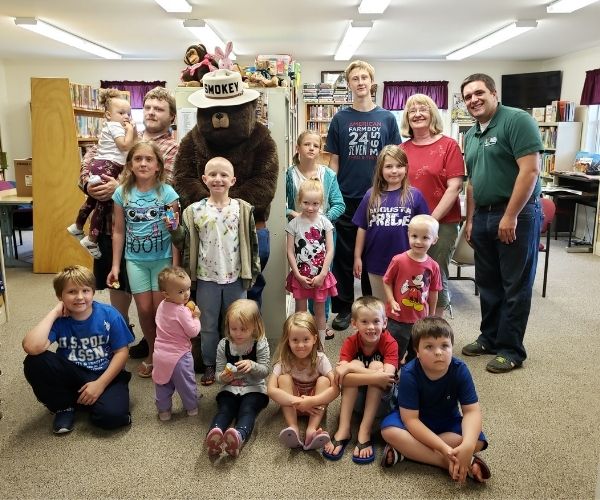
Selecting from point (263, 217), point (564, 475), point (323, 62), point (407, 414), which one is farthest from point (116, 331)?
point (323, 62)

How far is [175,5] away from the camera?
5.07 m

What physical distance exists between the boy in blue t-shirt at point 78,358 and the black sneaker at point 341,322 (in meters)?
1.45

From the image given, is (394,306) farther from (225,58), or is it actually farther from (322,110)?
(322,110)

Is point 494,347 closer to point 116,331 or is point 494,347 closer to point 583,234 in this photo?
point 116,331

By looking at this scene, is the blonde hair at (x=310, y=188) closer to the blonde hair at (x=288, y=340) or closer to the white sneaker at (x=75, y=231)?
the blonde hair at (x=288, y=340)

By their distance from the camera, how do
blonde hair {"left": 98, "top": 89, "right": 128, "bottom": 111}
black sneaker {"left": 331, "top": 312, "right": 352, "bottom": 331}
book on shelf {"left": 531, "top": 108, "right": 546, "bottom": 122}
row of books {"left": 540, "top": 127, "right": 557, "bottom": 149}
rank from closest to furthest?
blonde hair {"left": 98, "top": 89, "right": 128, "bottom": 111} < black sneaker {"left": 331, "top": 312, "right": 352, "bottom": 331} < row of books {"left": 540, "top": 127, "right": 557, "bottom": 149} < book on shelf {"left": 531, "top": 108, "right": 546, "bottom": 122}

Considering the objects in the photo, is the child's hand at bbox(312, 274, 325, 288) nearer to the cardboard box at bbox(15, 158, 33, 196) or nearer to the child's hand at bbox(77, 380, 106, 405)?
the child's hand at bbox(77, 380, 106, 405)

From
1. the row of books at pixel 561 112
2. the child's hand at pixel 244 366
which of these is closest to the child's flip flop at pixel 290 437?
the child's hand at pixel 244 366

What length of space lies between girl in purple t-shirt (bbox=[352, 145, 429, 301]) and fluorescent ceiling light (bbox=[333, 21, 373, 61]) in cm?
385

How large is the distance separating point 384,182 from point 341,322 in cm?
107

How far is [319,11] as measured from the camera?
5.40m

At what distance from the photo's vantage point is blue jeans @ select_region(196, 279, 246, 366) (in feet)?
7.95

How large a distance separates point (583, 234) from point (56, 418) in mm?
6620

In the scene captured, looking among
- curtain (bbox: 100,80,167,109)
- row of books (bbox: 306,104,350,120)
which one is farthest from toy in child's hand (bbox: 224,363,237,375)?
curtain (bbox: 100,80,167,109)
